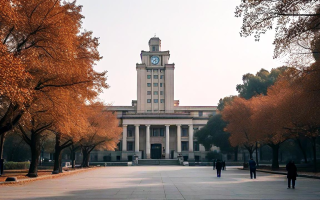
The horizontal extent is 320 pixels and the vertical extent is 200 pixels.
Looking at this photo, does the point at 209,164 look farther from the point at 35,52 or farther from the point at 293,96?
the point at 35,52

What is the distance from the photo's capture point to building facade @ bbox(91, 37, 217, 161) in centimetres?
8469

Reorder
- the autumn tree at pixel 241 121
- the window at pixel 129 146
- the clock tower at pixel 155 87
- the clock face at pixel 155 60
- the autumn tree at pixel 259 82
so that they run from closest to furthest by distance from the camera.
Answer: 1. the autumn tree at pixel 241 121
2. the autumn tree at pixel 259 82
3. the window at pixel 129 146
4. the clock tower at pixel 155 87
5. the clock face at pixel 155 60

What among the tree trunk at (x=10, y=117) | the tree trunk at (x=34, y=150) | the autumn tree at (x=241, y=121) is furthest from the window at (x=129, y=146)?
the tree trunk at (x=10, y=117)

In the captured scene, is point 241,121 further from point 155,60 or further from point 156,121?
point 155,60

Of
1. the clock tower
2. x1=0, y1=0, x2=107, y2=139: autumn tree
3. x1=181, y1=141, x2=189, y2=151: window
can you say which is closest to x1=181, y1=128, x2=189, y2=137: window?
x1=181, y1=141, x2=189, y2=151: window

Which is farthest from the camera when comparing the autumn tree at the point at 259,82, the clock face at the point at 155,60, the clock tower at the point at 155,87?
the clock face at the point at 155,60

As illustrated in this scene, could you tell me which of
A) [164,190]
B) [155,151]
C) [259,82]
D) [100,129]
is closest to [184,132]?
[155,151]

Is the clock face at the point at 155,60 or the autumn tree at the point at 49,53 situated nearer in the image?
the autumn tree at the point at 49,53

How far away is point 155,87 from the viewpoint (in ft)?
301

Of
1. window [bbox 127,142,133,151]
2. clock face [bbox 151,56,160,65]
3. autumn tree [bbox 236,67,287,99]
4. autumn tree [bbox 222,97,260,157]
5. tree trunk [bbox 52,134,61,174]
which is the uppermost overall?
clock face [bbox 151,56,160,65]

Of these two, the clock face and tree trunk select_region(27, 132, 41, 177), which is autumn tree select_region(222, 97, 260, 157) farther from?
the clock face

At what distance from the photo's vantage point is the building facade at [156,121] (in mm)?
84688

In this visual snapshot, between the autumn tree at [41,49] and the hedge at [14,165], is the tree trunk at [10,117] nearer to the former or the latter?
the autumn tree at [41,49]

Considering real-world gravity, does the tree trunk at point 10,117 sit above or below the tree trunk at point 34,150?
above
